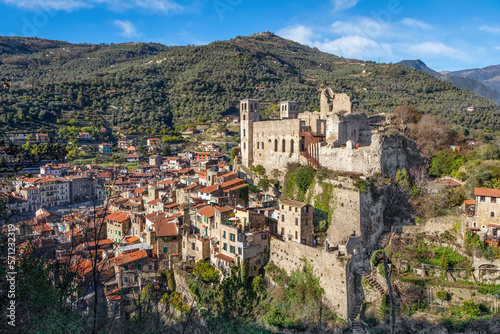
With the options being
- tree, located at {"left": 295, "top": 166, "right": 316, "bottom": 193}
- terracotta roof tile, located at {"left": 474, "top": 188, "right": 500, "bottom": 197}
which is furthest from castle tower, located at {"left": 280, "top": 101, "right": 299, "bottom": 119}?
terracotta roof tile, located at {"left": 474, "top": 188, "right": 500, "bottom": 197}

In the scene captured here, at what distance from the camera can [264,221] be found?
68.6 ft

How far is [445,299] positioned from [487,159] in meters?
10.8

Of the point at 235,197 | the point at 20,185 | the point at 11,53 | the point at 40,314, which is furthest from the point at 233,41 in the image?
the point at 40,314

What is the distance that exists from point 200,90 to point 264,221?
61.1m

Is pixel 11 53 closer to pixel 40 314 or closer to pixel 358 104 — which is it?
pixel 358 104

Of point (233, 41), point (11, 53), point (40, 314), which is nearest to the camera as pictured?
point (40, 314)

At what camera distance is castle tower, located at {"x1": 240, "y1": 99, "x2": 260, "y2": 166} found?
102 feet

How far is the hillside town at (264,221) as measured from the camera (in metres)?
17.5

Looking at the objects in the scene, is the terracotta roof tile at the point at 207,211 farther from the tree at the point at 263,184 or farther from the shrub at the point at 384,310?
the shrub at the point at 384,310

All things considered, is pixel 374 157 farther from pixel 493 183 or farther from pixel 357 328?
pixel 357 328

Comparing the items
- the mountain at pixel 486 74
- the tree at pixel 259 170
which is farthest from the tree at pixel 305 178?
the mountain at pixel 486 74

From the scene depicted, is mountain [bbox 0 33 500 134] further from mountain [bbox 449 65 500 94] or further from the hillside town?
mountain [bbox 449 65 500 94]

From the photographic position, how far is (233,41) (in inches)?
4360

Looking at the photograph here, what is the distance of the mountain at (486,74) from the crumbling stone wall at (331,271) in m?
87.1
